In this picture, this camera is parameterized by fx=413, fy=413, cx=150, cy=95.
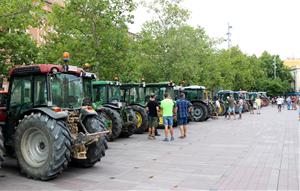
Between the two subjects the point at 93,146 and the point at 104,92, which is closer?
the point at 93,146

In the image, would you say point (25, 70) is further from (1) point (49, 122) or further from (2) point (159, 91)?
(2) point (159, 91)

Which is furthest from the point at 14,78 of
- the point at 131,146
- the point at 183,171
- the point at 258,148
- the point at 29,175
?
the point at 258,148

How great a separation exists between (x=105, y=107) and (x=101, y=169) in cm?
553

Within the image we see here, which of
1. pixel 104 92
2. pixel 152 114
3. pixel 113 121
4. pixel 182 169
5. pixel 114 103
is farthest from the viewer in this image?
pixel 104 92

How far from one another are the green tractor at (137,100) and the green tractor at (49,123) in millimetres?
7751

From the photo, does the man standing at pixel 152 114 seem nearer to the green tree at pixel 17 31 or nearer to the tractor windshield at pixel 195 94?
the green tree at pixel 17 31

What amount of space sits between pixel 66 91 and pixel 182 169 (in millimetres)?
3261

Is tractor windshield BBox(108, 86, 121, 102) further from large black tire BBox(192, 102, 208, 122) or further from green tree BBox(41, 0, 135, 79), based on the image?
large black tire BBox(192, 102, 208, 122)

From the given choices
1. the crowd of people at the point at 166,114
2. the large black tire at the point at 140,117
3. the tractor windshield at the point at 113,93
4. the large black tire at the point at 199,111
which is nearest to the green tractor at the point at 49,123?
the crowd of people at the point at 166,114

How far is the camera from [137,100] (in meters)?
18.6

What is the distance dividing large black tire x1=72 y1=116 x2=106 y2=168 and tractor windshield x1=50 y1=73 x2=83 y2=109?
1.67 feet

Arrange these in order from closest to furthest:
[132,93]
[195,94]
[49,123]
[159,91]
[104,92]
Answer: [49,123]
[104,92]
[132,93]
[159,91]
[195,94]

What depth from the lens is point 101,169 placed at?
31.6 ft

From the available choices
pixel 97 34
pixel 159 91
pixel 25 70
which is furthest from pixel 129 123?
pixel 25 70
